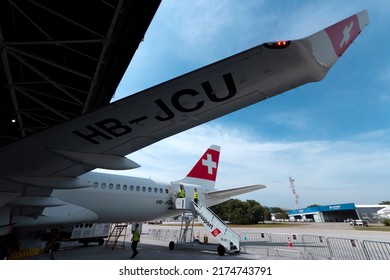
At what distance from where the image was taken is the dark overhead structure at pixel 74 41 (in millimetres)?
5645

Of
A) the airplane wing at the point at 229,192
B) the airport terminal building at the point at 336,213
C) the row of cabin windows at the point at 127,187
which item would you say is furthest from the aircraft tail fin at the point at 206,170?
the airport terminal building at the point at 336,213

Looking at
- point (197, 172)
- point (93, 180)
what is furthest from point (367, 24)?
point (197, 172)

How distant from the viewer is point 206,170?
20.0 metres

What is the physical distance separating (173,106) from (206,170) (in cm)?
1668

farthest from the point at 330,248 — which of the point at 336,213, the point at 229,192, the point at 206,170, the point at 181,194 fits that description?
the point at 336,213

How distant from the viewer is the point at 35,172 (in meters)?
5.11

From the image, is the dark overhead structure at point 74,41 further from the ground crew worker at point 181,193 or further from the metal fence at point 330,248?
the metal fence at point 330,248

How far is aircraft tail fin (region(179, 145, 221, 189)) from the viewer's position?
19.2 m

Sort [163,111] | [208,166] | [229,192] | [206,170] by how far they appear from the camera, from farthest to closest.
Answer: [208,166], [206,170], [229,192], [163,111]

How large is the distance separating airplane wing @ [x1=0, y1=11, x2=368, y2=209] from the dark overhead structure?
1486 millimetres

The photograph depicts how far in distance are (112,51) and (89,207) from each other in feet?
28.5

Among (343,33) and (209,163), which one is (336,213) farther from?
(343,33)

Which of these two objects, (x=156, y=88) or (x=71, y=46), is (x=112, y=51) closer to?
(x=71, y=46)

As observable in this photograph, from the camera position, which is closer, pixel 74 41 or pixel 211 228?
pixel 74 41
